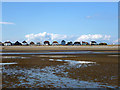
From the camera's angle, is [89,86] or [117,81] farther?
[117,81]

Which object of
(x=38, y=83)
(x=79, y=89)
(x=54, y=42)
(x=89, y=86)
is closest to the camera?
(x=79, y=89)

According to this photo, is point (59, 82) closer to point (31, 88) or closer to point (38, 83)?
point (38, 83)

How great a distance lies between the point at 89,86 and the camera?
941 centimetres

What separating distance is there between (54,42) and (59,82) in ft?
604

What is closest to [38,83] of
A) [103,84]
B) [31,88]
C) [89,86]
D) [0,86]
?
[31,88]

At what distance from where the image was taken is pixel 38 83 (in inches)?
396

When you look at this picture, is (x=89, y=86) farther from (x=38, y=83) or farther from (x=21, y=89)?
(x=21, y=89)

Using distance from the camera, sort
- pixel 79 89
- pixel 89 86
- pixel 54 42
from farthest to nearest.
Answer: pixel 54 42
pixel 89 86
pixel 79 89

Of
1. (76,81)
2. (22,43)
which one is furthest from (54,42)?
(76,81)

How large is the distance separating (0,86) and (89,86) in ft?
16.7

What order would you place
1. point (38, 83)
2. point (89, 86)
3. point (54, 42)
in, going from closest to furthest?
point (89, 86), point (38, 83), point (54, 42)

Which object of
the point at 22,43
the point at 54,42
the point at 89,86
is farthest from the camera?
the point at 54,42

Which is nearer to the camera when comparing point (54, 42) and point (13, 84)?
point (13, 84)

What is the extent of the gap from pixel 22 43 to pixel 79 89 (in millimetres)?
177740
